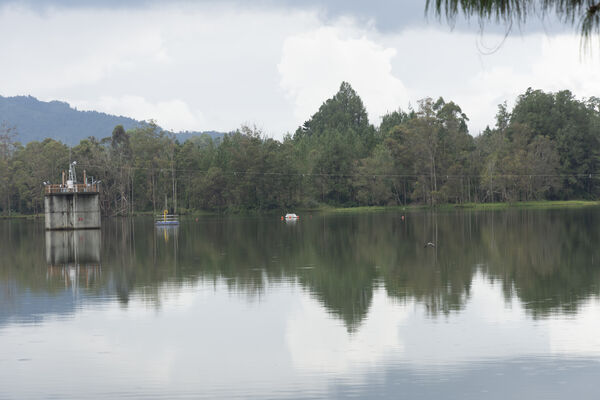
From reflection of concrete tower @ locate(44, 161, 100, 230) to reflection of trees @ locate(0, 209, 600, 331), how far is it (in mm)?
28152

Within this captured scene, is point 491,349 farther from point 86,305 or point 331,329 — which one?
point 86,305

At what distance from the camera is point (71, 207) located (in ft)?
275

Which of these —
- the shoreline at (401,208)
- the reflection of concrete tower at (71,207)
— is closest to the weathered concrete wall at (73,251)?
the reflection of concrete tower at (71,207)

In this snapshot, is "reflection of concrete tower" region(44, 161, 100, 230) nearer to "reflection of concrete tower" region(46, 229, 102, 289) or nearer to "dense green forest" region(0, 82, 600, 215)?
"reflection of concrete tower" region(46, 229, 102, 289)

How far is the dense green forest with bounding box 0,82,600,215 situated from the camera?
142875 mm

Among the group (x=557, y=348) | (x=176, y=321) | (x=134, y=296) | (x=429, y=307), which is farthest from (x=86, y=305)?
(x=557, y=348)

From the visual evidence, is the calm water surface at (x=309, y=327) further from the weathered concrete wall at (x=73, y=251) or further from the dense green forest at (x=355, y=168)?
the dense green forest at (x=355, y=168)

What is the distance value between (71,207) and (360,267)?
57.7 meters

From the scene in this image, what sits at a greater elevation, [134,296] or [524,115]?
[524,115]

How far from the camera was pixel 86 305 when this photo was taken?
24.8 metres

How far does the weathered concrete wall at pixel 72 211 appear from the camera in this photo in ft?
272

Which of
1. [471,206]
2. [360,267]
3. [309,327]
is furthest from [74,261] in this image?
[471,206]

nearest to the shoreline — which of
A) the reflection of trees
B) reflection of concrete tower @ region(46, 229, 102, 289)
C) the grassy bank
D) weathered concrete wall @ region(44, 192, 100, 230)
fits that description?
the grassy bank

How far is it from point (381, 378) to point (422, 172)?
13416 centimetres
